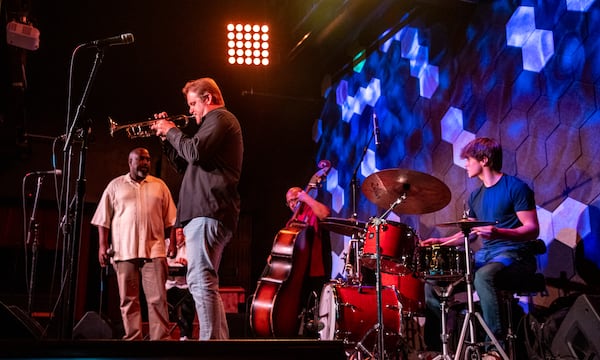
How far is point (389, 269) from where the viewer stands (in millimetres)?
4547

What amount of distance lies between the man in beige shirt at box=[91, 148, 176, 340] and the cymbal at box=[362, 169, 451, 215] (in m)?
1.98

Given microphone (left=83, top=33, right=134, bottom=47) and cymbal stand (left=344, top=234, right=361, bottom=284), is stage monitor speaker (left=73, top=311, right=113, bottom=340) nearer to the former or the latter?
cymbal stand (left=344, top=234, right=361, bottom=284)

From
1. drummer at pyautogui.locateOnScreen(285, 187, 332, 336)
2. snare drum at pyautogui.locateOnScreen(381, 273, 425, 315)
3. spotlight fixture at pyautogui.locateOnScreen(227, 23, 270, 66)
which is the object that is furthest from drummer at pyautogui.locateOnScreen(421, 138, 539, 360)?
spotlight fixture at pyautogui.locateOnScreen(227, 23, 270, 66)

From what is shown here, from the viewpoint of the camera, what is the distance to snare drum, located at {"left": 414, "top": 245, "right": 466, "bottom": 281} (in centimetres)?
395

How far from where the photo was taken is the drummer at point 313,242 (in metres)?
5.74

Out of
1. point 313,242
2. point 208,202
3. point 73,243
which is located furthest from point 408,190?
point 73,243

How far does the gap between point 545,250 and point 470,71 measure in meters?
2.08

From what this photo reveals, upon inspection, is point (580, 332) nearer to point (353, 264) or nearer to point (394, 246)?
point (394, 246)

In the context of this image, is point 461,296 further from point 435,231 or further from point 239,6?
point 239,6

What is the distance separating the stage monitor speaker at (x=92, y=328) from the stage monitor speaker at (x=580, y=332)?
3.12 m

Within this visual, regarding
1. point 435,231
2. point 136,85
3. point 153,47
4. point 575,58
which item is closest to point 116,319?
point 136,85

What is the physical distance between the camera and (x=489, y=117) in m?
5.26

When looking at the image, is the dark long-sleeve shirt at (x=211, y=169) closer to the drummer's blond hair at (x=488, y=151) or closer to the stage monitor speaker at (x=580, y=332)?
the drummer's blond hair at (x=488, y=151)

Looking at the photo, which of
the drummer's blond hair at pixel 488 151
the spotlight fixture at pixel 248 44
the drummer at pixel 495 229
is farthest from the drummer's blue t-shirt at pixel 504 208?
the spotlight fixture at pixel 248 44
